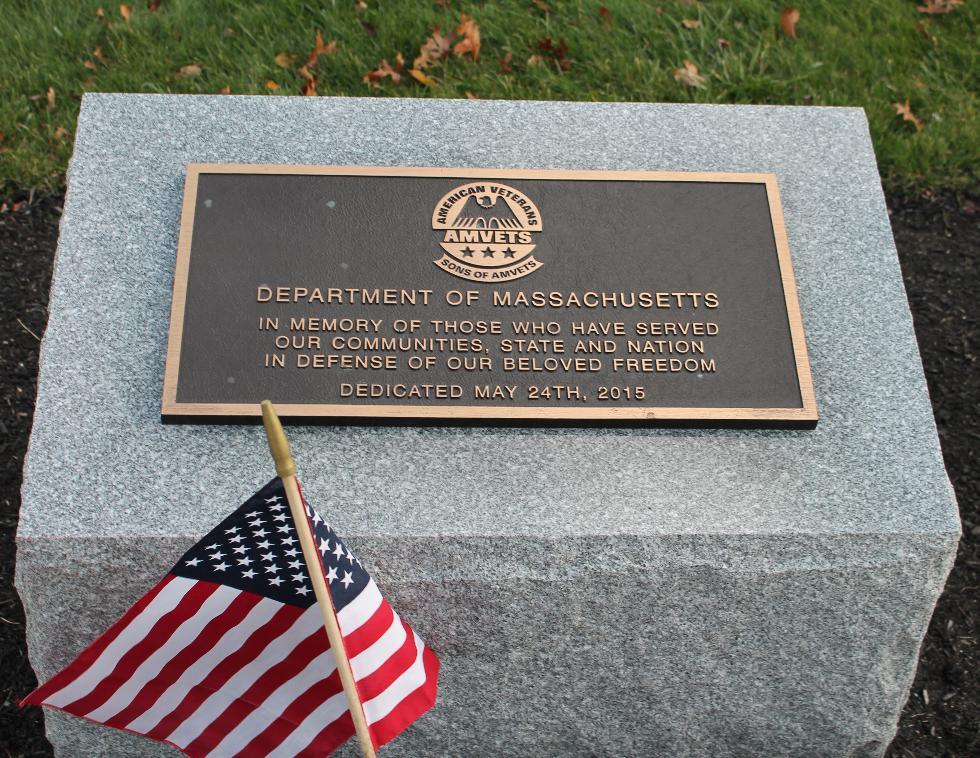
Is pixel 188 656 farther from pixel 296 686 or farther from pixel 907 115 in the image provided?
pixel 907 115

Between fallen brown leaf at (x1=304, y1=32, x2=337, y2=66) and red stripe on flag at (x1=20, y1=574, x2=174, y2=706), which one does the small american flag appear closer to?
red stripe on flag at (x1=20, y1=574, x2=174, y2=706)

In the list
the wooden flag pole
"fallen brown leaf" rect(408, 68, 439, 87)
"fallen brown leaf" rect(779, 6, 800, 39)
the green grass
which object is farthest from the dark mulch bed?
"fallen brown leaf" rect(408, 68, 439, 87)

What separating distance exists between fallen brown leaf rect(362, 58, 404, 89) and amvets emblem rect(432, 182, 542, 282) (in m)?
1.96

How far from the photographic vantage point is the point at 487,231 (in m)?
3.37

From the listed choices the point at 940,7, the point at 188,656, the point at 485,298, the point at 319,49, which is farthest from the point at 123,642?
the point at 940,7

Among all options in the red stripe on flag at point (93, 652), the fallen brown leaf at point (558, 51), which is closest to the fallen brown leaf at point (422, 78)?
the fallen brown leaf at point (558, 51)

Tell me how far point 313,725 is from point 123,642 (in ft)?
1.60

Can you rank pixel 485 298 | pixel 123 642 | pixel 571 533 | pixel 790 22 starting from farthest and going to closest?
pixel 790 22, pixel 485 298, pixel 571 533, pixel 123 642

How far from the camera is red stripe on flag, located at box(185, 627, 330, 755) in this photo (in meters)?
2.42

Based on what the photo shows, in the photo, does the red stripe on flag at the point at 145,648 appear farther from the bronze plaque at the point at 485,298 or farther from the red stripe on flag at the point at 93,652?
the bronze plaque at the point at 485,298

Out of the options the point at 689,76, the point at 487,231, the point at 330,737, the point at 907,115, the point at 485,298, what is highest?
the point at 689,76

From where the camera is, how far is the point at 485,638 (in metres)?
3.05

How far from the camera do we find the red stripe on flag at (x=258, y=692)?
95.1 inches

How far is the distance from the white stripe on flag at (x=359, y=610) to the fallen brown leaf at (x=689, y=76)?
3.57 meters
